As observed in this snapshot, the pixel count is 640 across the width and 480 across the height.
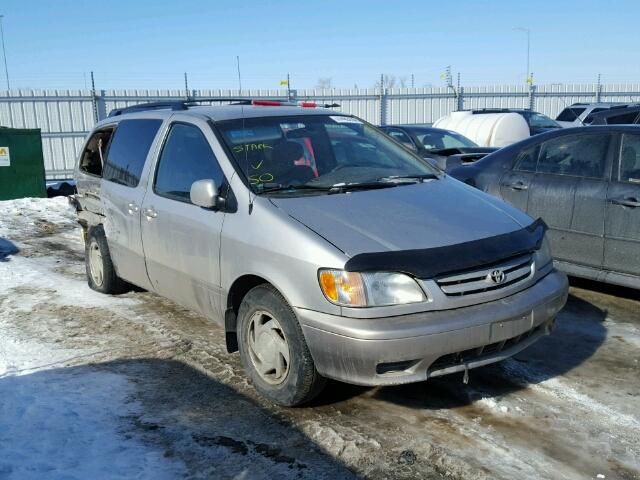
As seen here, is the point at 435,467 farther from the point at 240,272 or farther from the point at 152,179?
the point at 152,179

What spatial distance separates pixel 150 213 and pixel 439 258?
2345 mm

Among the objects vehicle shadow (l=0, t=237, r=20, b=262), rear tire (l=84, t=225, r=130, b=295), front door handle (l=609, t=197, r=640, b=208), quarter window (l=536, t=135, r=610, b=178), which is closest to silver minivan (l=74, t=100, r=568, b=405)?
rear tire (l=84, t=225, r=130, b=295)

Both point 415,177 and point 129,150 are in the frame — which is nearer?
point 415,177

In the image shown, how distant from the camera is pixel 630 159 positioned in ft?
17.4

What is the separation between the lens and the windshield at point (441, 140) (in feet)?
38.1

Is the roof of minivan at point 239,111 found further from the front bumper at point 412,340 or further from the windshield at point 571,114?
the windshield at point 571,114

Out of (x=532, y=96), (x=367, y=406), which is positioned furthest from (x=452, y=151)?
(x=532, y=96)

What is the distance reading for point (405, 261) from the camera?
10.5 ft

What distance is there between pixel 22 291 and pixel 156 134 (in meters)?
2.56

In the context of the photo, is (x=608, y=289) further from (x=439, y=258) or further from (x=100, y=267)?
(x=100, y=267)

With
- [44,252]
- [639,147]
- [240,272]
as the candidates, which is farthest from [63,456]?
[44,252]

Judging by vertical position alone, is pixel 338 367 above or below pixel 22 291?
above

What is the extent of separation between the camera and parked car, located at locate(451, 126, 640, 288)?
17.0 ft

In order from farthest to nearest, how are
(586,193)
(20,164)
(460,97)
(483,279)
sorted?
1. (460,97)
2. (20,164)
3. (586,193)
4. (483,279)
